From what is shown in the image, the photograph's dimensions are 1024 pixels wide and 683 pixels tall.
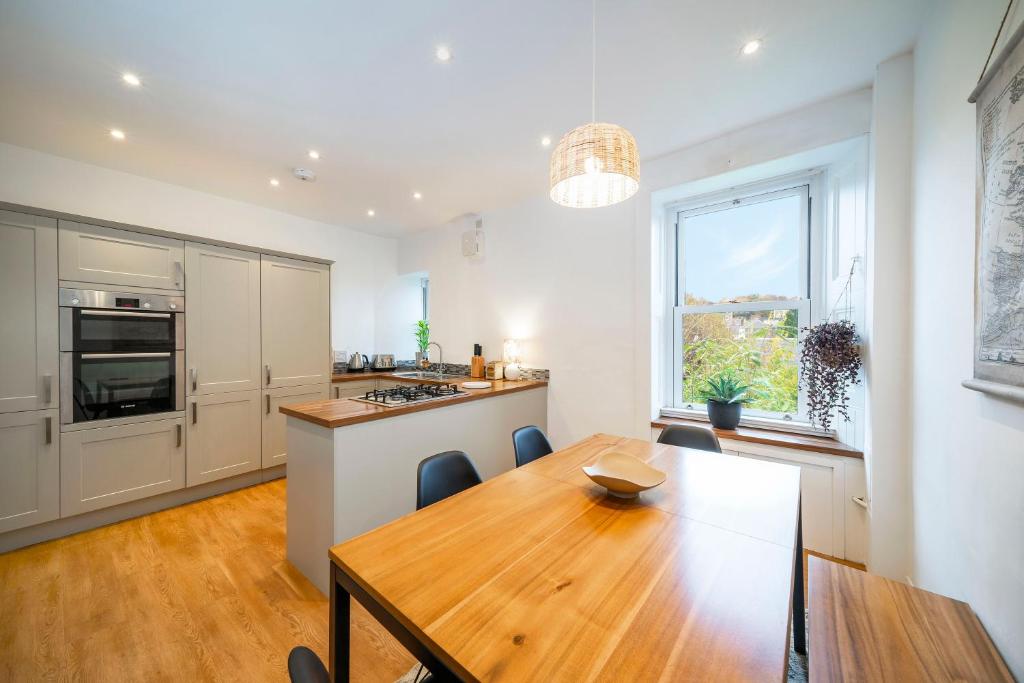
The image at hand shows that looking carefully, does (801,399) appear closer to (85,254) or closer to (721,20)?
(721,20)

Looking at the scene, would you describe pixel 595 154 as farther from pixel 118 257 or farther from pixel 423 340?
pixel 423 340

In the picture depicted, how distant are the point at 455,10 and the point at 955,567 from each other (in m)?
2.82

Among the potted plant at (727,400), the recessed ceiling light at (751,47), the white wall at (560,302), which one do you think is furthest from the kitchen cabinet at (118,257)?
the potted plant at (727,400)

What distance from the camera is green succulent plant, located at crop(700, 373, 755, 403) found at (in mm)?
2627

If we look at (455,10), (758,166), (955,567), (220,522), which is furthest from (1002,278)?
(220,522)

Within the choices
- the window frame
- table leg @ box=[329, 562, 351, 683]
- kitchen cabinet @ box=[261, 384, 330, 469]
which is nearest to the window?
the window frame

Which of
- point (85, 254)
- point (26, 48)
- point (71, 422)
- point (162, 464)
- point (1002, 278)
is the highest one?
point (26, 48)

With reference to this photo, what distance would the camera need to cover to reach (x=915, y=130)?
172 centimetres

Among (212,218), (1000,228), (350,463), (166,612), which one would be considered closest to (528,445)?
(350,463)

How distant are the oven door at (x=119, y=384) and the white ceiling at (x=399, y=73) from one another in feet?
4.91

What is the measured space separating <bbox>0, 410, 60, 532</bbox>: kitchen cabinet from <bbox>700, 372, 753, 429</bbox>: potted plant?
4482mm

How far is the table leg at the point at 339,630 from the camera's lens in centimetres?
96

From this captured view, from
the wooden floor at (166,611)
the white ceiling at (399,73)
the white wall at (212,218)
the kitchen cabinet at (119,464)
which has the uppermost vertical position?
the white ceiling at (399,73)

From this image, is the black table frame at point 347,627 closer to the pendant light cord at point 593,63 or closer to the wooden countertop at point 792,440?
the wooden countertop at point 792,440
